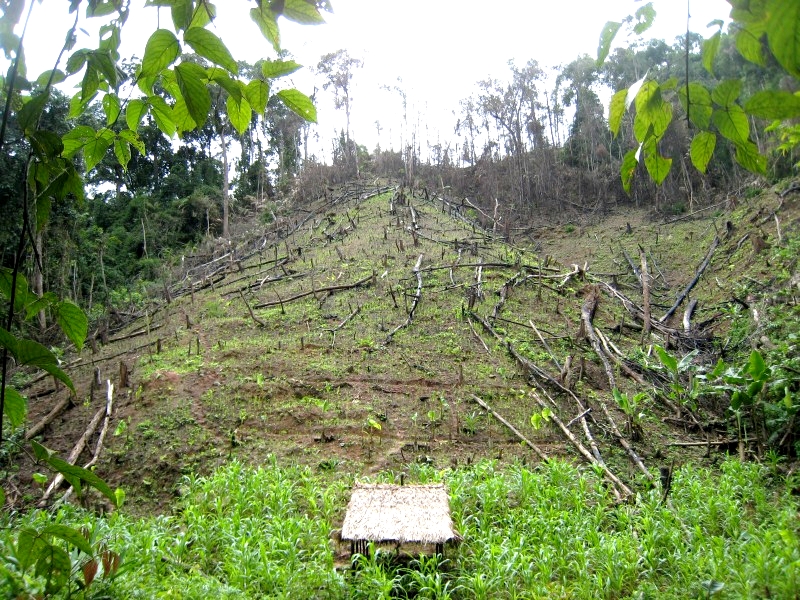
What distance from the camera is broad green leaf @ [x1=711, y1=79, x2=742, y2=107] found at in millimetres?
749

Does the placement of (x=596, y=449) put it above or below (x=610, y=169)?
below

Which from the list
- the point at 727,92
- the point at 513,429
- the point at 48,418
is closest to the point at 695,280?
A: the point at 513,429

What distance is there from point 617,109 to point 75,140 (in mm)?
934

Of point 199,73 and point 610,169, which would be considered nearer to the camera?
→ point 199,73

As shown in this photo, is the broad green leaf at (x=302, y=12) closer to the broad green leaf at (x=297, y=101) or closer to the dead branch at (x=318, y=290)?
the broad green leaf at (x=297, y=101)

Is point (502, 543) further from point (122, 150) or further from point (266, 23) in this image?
point (266, 23)

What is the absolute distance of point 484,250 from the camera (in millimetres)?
13578

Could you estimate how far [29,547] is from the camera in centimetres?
81

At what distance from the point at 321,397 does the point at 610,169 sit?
21309 mm

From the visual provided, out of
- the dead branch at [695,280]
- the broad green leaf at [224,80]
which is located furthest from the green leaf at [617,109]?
the dead branch at [695,280]

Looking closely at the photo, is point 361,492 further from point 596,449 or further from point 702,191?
point 702,191

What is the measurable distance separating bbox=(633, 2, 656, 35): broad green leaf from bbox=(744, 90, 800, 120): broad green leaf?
232 mm

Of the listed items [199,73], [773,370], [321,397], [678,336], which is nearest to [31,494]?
[321,397]

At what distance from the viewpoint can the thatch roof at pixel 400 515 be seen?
3.78 metres
